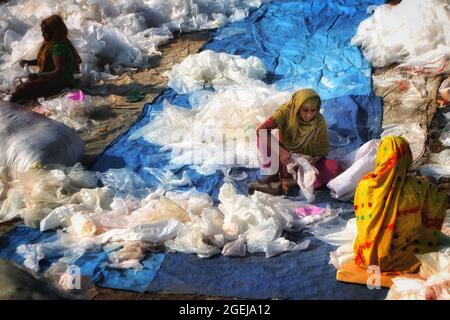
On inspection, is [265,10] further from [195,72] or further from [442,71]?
[442,71]

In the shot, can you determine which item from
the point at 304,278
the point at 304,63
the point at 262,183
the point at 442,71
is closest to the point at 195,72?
the point at 304,63

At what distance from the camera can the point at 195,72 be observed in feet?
21.0

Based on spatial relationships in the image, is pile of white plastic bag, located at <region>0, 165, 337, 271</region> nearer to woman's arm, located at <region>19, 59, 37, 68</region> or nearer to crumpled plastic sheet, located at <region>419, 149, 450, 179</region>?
crumpled plastic sheet, located at <region>419, 149, 450, 179</region>

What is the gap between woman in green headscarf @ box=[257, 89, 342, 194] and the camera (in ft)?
14.6

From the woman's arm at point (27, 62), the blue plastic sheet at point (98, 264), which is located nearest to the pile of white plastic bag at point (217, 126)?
the blue plastic sheet at point (98, 264)

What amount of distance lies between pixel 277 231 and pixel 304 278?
0.45 meters

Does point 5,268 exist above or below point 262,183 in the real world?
above

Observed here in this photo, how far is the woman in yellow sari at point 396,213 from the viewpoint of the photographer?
3281 mm

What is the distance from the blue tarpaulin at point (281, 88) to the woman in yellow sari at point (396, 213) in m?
0.25

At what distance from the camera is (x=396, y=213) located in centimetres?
327

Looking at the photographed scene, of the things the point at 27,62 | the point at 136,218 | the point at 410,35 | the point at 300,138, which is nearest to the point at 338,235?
the point at 300,138

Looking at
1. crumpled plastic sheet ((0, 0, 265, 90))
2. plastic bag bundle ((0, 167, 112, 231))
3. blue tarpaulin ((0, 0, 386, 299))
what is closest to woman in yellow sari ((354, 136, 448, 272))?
blue tarpaulin ((0, 0, 386, 299))

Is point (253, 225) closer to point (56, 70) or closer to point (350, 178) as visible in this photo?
point (350, 178)

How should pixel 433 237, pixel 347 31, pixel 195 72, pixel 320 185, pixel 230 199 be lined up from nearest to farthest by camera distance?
1. pixel 433 237
2. pixel 230 199
3. pixel 320 185
4. pixel 195 72
5. pixel 347 31
